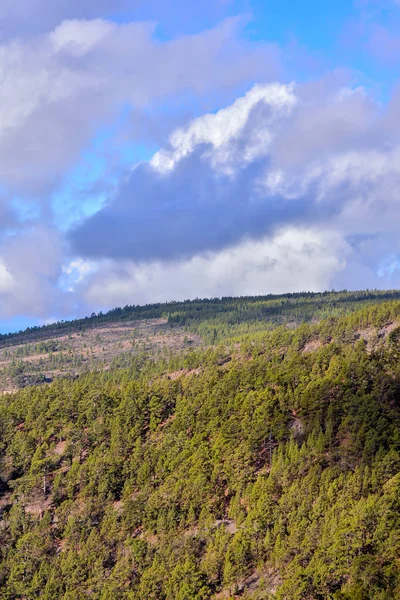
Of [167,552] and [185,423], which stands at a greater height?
[185,423]

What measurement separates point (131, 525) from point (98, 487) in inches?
787

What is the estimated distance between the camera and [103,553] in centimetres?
15038

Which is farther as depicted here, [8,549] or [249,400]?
[249,400]

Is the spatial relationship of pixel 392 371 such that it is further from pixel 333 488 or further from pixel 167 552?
pixel 167 552

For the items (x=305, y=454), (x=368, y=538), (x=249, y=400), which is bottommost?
(x=368, y=538)

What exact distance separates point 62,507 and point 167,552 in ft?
142

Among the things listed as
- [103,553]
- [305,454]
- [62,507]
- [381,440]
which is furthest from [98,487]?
[381,440]

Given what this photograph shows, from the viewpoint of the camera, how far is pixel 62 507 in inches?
6786

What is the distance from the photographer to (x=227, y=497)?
506ft

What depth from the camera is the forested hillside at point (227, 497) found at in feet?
395

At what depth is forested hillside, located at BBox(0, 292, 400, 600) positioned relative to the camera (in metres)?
120

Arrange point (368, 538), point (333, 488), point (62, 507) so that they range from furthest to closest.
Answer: point (62, 507) < point (333, 488) < point (368, 538)

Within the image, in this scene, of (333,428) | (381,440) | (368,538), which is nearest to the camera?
(368,538)

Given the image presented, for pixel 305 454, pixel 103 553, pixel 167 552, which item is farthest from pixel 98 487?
pixel 305 454
